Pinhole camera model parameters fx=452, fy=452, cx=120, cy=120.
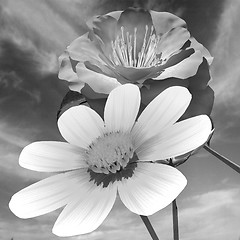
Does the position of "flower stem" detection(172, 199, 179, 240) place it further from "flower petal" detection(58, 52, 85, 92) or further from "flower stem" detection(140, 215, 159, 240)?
"flower petal" detection(58, 52, 85, 92)

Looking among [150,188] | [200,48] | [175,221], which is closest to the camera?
[150,188]

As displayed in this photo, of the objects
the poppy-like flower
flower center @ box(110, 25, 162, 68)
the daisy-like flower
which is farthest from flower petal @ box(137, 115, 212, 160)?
flower center @ box(110, 25, 162, 68)

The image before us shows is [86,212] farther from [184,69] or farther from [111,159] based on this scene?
[184,69]

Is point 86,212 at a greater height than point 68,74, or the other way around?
point 68,74

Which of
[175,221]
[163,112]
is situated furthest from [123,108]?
[175,221]

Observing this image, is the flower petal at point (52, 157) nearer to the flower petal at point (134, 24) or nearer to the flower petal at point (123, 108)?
the flower petal at point (123, 108)

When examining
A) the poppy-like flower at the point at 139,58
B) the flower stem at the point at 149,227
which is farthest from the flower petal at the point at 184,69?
the flower stem at the point at 149,227
